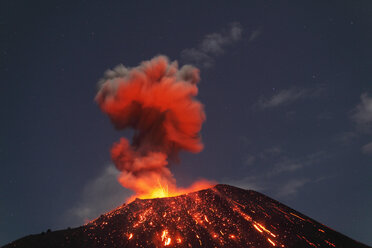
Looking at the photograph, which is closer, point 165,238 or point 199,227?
point 165,238

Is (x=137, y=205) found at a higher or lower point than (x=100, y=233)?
higher

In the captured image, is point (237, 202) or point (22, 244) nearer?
point (22, 244)

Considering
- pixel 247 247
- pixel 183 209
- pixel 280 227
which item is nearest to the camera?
pixel 247 247

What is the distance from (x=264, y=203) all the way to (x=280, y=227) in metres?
6.71

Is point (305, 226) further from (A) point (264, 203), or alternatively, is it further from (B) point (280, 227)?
(A) point (264, 203)

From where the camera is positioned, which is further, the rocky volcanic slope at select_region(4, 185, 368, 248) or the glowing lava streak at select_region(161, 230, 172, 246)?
the rocky volcanic slope at select_region(4, 185, 368, 248)

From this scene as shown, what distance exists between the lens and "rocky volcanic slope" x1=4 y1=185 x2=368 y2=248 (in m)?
26.4

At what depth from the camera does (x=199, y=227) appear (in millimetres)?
29188

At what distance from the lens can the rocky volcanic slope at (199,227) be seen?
2644 cm

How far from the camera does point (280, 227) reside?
30234mm

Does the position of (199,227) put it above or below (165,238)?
above

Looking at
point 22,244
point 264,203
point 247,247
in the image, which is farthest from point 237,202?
point 22,244

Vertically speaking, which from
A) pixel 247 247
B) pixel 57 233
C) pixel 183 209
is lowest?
pixel 247 247

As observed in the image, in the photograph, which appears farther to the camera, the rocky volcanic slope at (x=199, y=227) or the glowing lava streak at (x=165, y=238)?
the rocky volcanic slope at (x=199, y=227)
